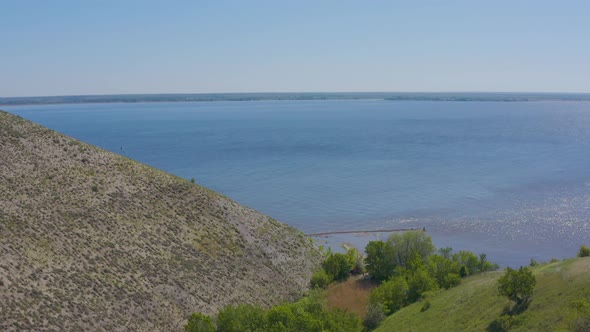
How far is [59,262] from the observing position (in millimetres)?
41094

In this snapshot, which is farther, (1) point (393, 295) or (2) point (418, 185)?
(2) point (418, 185)

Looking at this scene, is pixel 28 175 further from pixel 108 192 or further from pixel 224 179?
pixel 224 179

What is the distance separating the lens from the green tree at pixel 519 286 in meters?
34.2

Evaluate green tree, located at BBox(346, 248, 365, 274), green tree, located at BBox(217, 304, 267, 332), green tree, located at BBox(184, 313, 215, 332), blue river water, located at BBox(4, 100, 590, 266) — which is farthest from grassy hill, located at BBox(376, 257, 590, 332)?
blue river water, located at BBox(4, 100, 590, 266)

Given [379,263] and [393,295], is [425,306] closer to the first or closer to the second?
[393,295]

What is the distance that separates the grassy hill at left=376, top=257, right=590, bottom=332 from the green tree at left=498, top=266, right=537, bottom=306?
0.68 meters

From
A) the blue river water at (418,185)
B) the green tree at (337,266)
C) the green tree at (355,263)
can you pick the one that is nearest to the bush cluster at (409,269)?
the green tree at (355,263)

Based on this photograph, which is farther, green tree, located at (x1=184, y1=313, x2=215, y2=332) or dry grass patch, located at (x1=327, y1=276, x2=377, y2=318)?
dry grass patch, located at (x1=327, y1=276, x2=377, y2=318)

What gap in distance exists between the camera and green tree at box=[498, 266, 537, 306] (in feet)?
112

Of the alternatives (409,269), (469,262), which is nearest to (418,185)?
(469,262)

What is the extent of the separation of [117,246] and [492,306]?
106 feet

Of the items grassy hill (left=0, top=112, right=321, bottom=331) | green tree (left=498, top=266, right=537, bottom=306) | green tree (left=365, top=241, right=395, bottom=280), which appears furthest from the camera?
green tree (left=365, top=241, right=395, bottom=280)

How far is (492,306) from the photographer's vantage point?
3641 cm

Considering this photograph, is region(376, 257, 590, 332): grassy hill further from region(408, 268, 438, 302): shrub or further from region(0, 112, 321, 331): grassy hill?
region(0, 112, 321, 331): grassy hill
